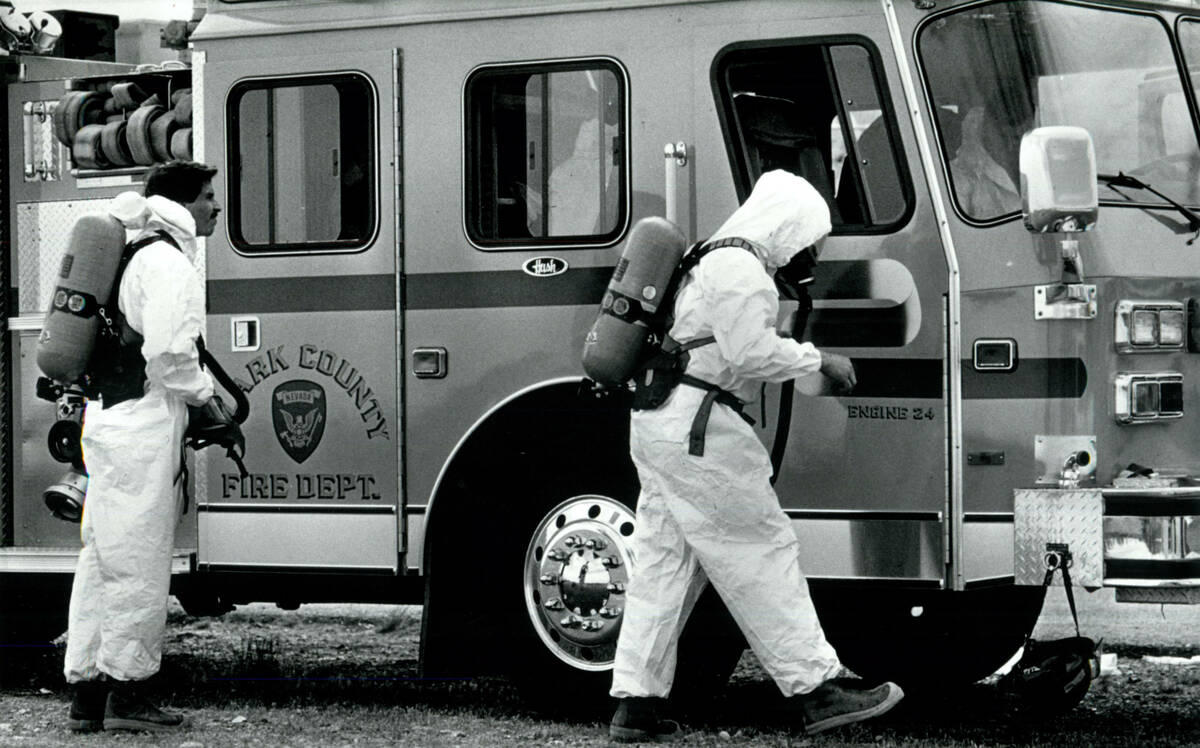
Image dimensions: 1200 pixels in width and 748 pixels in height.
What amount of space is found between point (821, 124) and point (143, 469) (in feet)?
8.71

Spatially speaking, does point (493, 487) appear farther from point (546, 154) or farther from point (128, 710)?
point (128, 710)

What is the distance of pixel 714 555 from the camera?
20.5 ft

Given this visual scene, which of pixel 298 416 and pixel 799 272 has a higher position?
pixel 799 272

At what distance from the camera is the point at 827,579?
6.79 meters

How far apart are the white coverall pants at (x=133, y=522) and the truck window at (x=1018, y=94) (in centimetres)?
288

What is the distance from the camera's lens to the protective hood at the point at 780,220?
20.4ft

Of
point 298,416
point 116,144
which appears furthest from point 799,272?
point 116,144

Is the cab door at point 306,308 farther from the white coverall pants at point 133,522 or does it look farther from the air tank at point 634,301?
the air tank at point 634,301

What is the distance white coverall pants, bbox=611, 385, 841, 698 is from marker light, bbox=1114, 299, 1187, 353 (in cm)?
128

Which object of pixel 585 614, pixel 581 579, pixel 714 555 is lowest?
pixel 585 614

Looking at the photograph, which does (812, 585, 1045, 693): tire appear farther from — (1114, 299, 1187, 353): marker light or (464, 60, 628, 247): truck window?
(464, 60, 628, 247): truck window

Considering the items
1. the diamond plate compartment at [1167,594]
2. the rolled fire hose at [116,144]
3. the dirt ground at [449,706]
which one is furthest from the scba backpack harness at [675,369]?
the rolled fire hose at [116,144]

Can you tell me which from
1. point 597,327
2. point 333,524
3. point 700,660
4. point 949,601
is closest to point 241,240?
point 333,524

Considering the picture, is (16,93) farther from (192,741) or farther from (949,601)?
(949,601)
